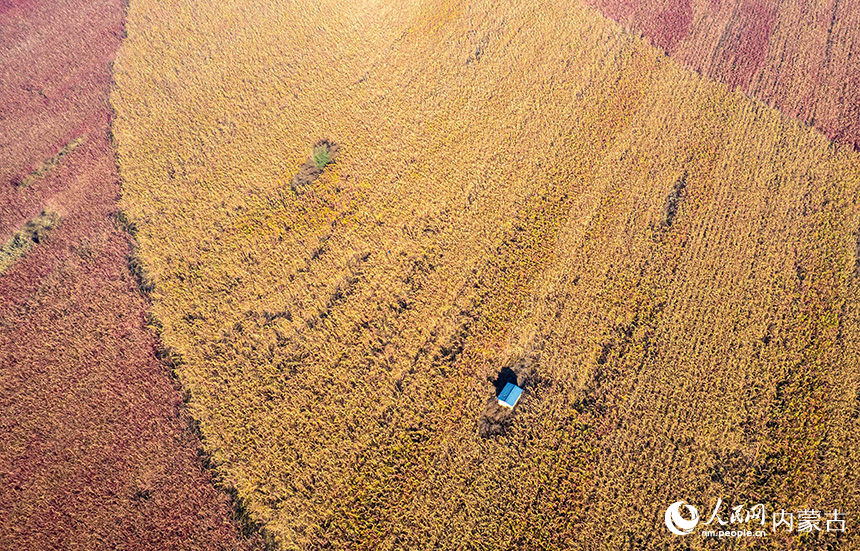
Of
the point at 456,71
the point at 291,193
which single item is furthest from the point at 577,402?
the point at 456,71

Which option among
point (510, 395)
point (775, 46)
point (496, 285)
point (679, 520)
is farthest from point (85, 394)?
point (775, 46)

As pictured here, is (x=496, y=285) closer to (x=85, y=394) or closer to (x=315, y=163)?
(x=315, y=163)

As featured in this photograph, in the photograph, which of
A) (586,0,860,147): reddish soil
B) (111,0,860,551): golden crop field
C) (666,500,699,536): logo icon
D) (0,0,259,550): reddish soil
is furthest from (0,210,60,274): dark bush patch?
(586,0,860,147): reddish soil

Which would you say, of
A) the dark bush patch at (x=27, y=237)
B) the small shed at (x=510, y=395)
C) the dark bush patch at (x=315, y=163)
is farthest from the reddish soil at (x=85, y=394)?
the small shed at (x=510, y=395)

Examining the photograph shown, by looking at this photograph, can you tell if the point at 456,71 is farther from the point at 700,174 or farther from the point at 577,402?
the point at 577,402

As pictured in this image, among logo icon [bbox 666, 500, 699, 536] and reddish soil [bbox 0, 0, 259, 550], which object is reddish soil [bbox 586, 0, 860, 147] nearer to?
logo icon [bbox 666, 500, 699, 536]
